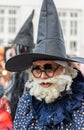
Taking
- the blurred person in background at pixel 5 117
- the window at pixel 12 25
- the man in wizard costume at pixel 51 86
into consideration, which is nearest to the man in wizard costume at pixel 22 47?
the blurred person in background at pixel 5 117

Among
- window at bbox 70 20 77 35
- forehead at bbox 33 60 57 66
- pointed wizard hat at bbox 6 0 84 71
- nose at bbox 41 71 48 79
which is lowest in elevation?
window at bbox 70 20 77 35

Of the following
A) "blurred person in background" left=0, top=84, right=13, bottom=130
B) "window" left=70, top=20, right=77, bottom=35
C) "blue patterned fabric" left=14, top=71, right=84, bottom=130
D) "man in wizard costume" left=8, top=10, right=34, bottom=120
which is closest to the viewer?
"blue patterned fabric" left=14, top=71, right=84, bottom=130

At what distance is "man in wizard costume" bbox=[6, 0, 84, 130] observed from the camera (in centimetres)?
370

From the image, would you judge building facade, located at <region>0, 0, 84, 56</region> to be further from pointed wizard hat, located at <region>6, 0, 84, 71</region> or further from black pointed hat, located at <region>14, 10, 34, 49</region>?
pointed wizard hat, located at <region>6, 0, 84, 71</region>

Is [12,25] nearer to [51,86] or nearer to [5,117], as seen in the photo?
[5,117]

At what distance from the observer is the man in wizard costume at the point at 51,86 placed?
3.70 meters

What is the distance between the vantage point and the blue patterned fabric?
3.69m

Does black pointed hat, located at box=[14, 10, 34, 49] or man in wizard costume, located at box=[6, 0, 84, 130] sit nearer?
man in wizard costume, located at box=[6, 0, 84, 130]

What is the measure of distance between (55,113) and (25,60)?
423mm

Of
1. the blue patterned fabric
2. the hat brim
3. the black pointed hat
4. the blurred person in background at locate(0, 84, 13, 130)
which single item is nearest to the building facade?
the black pointed hat

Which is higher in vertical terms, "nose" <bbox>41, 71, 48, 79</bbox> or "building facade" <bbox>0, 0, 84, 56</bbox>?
"nose" <bbox>41, 71, 48, 79</bbox>

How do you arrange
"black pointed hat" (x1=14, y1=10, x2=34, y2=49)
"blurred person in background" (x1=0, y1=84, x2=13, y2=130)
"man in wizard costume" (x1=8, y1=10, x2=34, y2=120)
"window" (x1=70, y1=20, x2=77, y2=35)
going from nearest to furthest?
1. "blurred person in background" (x1=0, y1=84, x2=13, y2=130)
2. "man in wizard costume" (x1=8, y1=10, x2=34, y2=120)
3. "black pointed hat" (x1=14, y1=10, x2=34, y2=49)
4. "window" (x1=70, y1=20, x2=77, y2=35)

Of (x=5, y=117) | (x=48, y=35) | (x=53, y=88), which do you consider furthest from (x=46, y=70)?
(x=5, y=117)

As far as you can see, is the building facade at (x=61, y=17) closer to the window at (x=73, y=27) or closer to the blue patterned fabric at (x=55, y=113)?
the window at (x=73, y=27)
